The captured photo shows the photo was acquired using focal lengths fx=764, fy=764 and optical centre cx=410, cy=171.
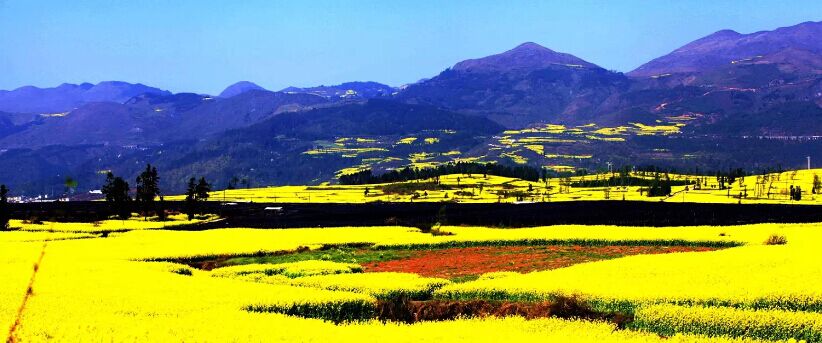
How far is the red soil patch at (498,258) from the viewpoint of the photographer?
60688 mm

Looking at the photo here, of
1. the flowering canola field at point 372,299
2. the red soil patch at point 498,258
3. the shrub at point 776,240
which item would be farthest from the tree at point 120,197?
the shrub at point 776,240

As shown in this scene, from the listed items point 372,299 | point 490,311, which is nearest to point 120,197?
point 372,299

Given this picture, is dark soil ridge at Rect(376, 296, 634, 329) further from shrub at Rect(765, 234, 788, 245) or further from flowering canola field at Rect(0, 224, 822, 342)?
shrub at Rect(765, 234, 788, 245)

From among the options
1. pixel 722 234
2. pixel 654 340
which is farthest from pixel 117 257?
pixel 722 234

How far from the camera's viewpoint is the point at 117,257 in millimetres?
68375

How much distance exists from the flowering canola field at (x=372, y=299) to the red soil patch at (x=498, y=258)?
803 cm

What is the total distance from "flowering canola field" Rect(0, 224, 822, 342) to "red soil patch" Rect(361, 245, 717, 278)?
803 cm

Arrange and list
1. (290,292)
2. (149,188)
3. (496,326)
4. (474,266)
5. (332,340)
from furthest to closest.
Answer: (149,188) → (474,266) → (290,292) → (496,326) → (332,340)

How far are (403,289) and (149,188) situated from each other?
136580mm

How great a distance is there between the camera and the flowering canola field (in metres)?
25.8

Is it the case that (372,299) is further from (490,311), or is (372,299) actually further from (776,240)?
(776,240)

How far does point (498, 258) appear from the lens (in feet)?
227

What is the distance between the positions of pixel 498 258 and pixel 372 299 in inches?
1313

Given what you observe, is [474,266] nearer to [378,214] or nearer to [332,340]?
[332,340]
